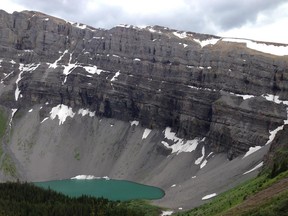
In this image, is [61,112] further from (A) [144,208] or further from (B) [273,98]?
(A) [144,208]

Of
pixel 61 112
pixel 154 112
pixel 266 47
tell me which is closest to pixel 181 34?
pixel 266 47

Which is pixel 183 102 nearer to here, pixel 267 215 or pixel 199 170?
pixel 199 170

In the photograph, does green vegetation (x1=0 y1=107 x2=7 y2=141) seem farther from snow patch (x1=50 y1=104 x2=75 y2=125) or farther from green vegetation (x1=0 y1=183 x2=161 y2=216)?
green vegetation (x1=0 y1=183 x2=161 y2=216)

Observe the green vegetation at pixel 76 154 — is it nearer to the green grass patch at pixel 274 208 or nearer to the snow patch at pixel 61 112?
the snow patch at pixel 61 112

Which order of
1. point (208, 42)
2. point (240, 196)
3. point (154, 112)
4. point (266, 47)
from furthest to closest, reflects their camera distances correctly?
point (208, 42) < point (154, 112) < point (266, 47) < point (240, 196)

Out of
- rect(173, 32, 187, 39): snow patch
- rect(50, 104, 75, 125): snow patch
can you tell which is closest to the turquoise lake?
rect(50, 104, 75, 125): snow patch

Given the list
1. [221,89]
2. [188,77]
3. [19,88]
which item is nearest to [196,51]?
[188,77]
